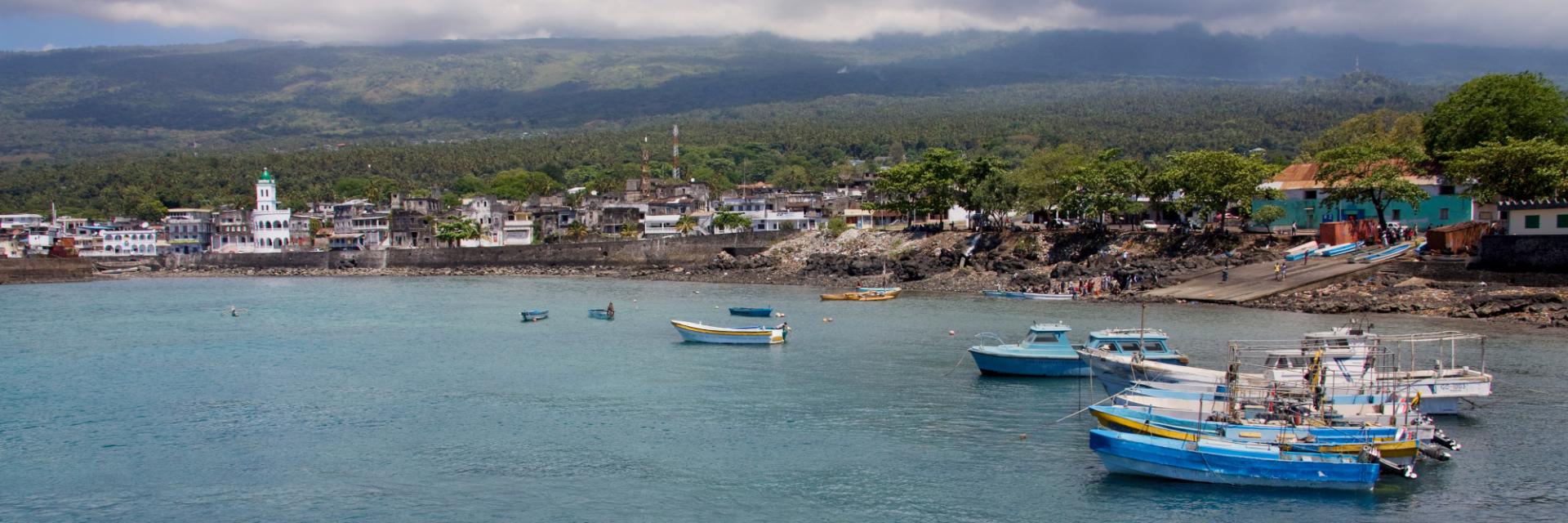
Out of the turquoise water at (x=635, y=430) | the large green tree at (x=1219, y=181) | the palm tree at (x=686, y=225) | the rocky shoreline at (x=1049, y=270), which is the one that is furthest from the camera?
the palm tree at (x=686, y=225)

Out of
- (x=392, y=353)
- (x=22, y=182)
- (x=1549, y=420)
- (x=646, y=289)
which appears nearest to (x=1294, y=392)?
(x=1549, y=420)

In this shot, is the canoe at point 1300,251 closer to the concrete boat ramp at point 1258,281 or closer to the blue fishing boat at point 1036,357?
the concrete boat ramp at point 1258,281

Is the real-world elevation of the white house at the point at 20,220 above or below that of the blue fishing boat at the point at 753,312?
above

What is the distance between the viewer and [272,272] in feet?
315

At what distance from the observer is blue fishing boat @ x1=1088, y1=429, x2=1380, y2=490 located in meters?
20.3

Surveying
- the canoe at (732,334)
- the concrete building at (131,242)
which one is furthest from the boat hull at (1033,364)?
the concrete building at (131,242)

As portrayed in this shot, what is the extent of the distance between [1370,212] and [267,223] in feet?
303

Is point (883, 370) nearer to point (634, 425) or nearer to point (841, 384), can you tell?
point (841, 384)

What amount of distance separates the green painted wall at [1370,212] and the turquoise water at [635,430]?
19091 mm

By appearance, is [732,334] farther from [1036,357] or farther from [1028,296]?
[1028,296]

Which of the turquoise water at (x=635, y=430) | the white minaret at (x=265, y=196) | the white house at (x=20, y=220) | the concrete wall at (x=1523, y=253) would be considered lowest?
the turquoise water at (x=635, y=430)

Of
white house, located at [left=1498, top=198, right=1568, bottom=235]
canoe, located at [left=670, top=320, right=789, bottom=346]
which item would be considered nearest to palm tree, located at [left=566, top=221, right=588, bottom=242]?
canoe, located at [left=670, top=320, right=789, bottom=346]

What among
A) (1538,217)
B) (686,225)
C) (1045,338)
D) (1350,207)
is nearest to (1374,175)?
(1350,207)

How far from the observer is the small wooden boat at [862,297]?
190 feet
